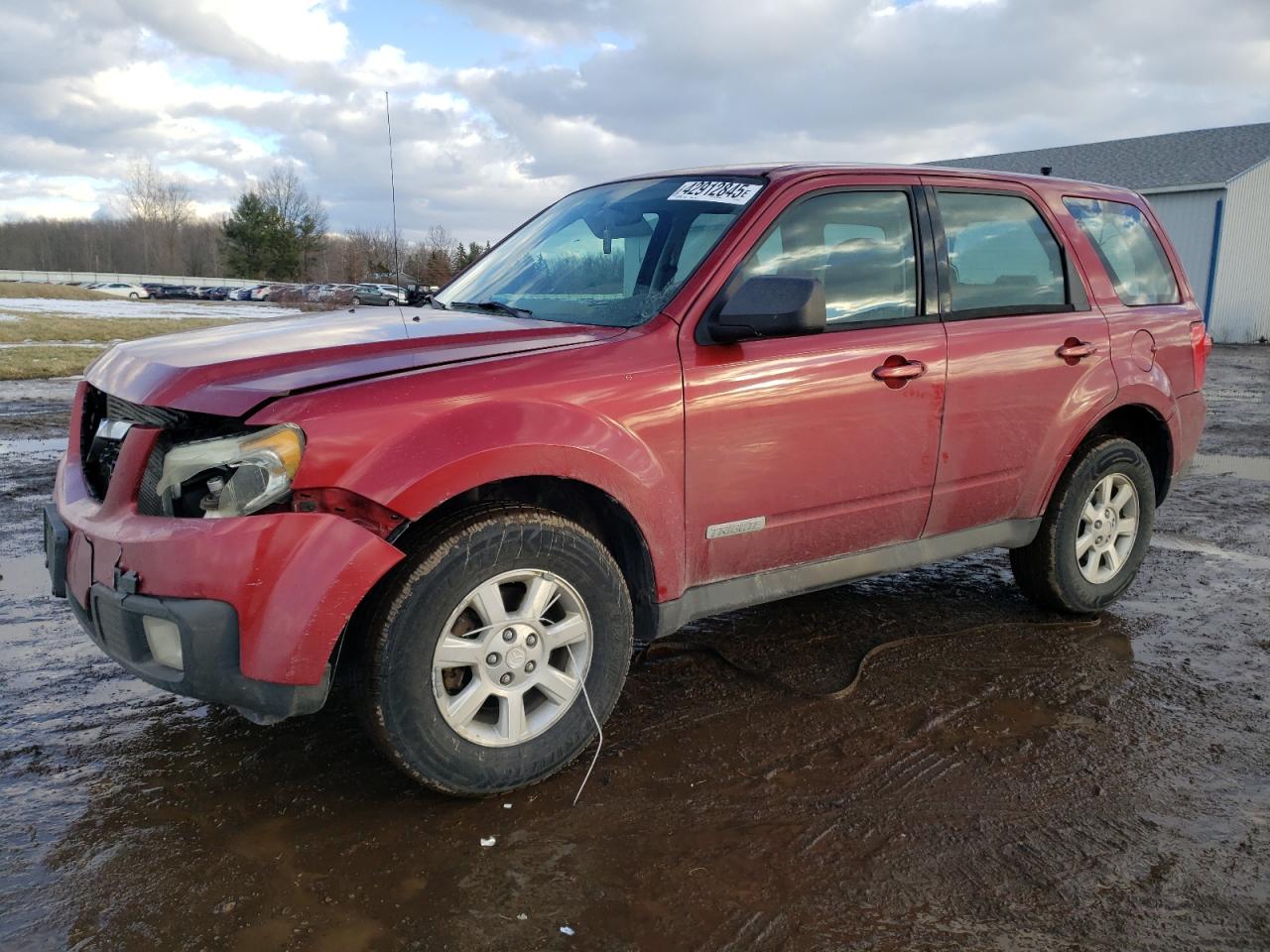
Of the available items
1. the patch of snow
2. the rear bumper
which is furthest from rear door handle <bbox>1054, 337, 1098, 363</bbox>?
the patch of snow

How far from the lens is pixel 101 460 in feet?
10.0

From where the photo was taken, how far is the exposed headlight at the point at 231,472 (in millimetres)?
2500

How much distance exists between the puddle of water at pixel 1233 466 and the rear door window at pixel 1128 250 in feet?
12.8

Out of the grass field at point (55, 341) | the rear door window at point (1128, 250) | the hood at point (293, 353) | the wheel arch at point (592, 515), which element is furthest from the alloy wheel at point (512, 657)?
the grass field at point (55, 341)

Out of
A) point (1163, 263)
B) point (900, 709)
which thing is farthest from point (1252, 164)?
point (900, 709)

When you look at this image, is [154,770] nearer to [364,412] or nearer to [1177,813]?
[364,412]

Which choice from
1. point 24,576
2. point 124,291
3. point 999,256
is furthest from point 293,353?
point 124,291

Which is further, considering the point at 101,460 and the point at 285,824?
the point at 101,460

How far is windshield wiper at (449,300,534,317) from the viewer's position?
362 cm

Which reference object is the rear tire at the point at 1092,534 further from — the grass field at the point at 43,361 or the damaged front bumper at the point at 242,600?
the grass field at the point at 43,361

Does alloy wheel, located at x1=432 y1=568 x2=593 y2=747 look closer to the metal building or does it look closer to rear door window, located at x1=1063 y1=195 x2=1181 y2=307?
rear door window, located at x1=1063 y1=195 x2=1181 y2=307

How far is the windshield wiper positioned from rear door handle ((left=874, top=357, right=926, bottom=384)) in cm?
129

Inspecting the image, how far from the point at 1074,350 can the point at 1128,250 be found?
87 cm

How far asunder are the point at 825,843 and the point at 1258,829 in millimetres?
1243
